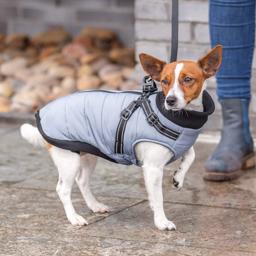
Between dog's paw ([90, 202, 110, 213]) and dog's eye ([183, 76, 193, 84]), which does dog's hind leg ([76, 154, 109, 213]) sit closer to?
dog's paw ([90, 202, 110, 213])

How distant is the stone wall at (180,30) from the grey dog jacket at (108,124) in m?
1.93

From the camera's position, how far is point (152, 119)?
410 centimetres

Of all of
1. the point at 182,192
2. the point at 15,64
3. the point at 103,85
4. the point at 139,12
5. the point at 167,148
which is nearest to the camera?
the point at 167,148

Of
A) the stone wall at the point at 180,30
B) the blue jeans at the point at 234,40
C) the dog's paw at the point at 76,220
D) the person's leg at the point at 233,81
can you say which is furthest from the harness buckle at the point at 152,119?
the stone wall at the point at 180,30

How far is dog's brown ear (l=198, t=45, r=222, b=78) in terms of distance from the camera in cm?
411

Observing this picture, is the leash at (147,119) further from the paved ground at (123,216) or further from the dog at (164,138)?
the paved ground at (123,216)

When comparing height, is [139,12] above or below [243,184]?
above

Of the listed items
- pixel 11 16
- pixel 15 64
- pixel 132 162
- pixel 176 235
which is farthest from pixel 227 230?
pixel 11 16

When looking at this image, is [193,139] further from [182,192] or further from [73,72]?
[73,72]

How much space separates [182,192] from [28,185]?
830 mm

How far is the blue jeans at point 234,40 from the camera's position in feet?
16.5

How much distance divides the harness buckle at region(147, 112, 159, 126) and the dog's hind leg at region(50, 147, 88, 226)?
15.3 inches

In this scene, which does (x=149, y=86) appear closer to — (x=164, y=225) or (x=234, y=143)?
(x=164, y=225)

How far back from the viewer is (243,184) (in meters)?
4.98
